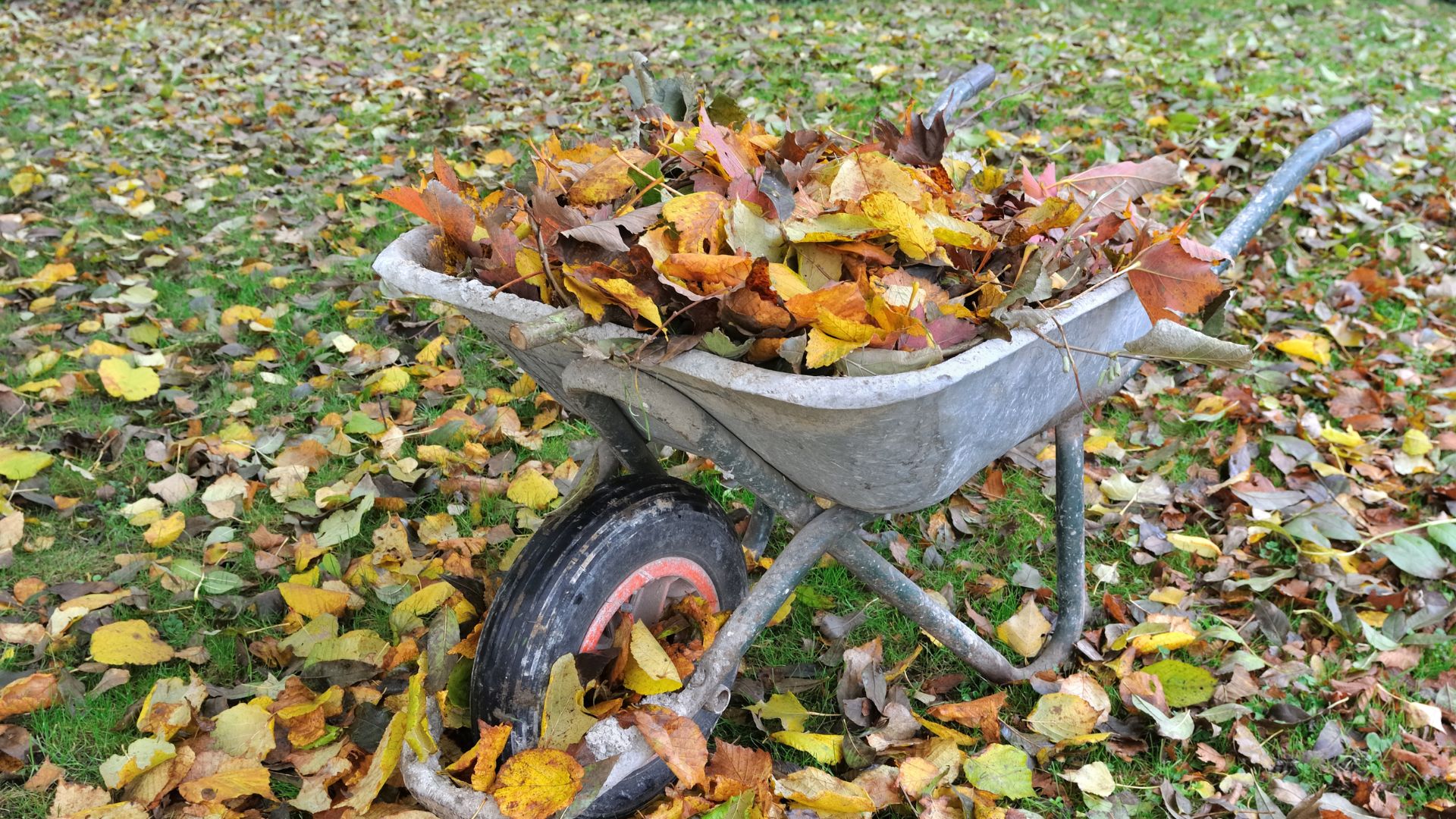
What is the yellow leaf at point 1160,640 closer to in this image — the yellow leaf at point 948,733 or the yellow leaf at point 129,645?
the yellow leaf at point 948,733

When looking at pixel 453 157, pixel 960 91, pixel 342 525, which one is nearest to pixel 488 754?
pixel 342 525

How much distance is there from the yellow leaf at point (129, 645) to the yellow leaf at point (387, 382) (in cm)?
94

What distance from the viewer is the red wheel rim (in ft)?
4.69

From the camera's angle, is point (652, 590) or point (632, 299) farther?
point (652, 590)

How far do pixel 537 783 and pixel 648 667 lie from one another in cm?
22

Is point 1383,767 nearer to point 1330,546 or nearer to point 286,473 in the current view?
point 1330,546

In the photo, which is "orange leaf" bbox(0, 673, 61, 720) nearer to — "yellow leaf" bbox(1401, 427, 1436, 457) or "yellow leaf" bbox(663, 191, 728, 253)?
"yellow leaf" bbox(663, 191, 728, 253)

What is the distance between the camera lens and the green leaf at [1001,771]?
1.59 m

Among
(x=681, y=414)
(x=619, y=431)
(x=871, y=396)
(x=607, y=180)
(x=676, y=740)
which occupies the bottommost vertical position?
(x=676, y=740)

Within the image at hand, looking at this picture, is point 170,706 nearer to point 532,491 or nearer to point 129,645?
point 129,645

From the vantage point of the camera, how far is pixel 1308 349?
2.84 meters

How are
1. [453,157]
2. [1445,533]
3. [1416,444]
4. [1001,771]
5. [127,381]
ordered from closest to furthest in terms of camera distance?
[1001,771]
[1445,533]
[1416,444]
[127,381]
[453,157]

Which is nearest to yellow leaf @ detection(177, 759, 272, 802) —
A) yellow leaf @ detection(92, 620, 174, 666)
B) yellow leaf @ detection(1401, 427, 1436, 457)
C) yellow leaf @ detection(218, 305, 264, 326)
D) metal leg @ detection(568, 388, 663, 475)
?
yellow leaf @ detection(92, 620, 174, 666)

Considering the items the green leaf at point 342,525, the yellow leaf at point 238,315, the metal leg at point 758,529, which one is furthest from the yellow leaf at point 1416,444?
the yellow leaf at point 238,315
